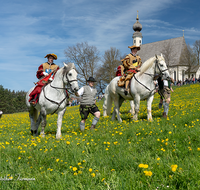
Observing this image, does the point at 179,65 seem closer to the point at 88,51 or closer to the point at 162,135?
the point at 88,51

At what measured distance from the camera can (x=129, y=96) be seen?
9.28m

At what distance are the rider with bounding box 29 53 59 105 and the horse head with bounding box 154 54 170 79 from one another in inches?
166

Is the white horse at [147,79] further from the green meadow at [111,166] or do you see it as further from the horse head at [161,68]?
the green meadow at [111,166]

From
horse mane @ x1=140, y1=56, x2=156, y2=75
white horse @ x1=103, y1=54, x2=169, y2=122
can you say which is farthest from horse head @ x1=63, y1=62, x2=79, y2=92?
horse mane @ x1=140, y1=56, x2=156, y2=75

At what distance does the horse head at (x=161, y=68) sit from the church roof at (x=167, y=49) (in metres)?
52.1

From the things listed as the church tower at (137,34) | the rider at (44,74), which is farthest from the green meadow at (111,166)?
the church tower at (137,34)

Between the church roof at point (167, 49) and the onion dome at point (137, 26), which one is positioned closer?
the church roof at point (167, 49)

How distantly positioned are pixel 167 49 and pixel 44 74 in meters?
54.7

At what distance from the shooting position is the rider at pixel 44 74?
7.38 m

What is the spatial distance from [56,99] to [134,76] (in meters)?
3.87

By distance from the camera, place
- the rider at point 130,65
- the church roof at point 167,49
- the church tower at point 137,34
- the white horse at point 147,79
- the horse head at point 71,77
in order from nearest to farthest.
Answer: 1. the horse head at point 71,77
2. the white horse at point 147,79
3. the rider at point 130,65
4. the church roof at point 167,49
5. the church tower at point 137,34

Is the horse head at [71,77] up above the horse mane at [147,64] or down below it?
below

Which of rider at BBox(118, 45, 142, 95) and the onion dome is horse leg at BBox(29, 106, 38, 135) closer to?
rider at BBox(118, 45, 142, 95)

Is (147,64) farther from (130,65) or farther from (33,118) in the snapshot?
(33,118)
